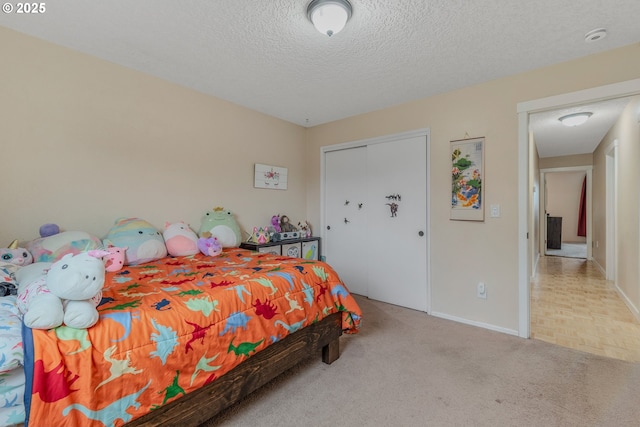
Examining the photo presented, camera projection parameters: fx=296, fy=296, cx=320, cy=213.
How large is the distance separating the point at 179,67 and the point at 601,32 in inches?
121

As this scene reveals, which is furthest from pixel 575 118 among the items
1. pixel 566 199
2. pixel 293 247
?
pixel 566 199

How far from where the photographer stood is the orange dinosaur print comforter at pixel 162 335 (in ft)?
3.25

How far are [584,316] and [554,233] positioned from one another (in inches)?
235

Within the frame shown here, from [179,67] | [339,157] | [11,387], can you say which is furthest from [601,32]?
[11,387]

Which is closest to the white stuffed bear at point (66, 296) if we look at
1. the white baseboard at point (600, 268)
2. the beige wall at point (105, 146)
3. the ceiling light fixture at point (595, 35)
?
the beige wall at point (105, 146)

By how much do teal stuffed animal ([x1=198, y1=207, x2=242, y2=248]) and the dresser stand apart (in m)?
0.21

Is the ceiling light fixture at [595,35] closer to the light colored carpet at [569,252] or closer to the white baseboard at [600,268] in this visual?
the white baseboard at [600,268]

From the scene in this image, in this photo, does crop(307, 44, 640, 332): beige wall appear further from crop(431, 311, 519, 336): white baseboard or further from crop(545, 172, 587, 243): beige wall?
crop(545, 172, 587, 243): beige wall

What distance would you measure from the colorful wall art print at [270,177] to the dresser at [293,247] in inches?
29.2

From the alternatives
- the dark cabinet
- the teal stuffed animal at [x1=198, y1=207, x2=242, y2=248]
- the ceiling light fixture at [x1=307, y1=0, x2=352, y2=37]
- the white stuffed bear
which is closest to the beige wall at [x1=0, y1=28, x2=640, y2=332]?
the teal stuffed animal at [x1=198, y1=207, x2=242, y2=248]

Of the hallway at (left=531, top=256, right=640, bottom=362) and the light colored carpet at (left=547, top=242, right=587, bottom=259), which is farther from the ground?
the light colored carpet at (left=547, top=242, right=587, bottom=259)

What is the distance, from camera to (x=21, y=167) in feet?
6.66

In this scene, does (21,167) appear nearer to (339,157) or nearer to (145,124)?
(145,124)

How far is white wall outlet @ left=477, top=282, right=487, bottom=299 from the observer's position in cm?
279
